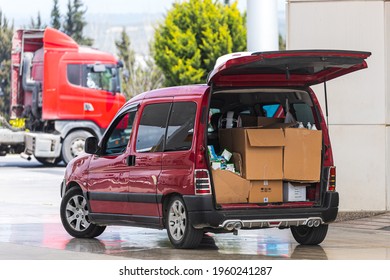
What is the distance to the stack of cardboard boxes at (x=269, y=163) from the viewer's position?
1176 centimetres

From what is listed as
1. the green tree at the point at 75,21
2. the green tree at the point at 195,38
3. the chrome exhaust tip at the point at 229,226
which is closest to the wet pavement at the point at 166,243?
the chrome exhaust tip at the point at 229,226

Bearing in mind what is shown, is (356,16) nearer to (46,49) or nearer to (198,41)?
(46,49)

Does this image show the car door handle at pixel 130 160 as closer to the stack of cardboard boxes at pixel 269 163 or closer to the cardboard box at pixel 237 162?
the stack of cardboard boxes at pixel 269 163

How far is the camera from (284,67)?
11844mm

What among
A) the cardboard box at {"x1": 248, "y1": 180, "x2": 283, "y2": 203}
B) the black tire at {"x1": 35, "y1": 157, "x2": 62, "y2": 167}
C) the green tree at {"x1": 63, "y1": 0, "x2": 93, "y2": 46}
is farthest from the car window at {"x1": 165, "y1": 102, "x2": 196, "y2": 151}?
the green tree at {"x1": 63, "y1": 0, "x2": 93, "y2": 46}

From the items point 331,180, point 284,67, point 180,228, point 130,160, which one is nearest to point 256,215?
point 180,228

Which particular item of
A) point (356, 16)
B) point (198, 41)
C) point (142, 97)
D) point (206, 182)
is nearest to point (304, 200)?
point (206, 182)

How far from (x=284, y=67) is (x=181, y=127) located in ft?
4.28

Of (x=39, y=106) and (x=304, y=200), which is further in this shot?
(x=39, y=106)

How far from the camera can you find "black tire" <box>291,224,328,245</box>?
12484mm

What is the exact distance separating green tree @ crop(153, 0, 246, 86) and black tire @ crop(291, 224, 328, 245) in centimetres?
4658

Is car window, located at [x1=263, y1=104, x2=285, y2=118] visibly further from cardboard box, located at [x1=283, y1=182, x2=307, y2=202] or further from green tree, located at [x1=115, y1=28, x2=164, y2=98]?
green tree, located at [x1=115, y1=28, x2=164, y2=98]

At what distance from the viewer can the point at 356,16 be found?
16188 millimetres

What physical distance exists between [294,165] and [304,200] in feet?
1.38
